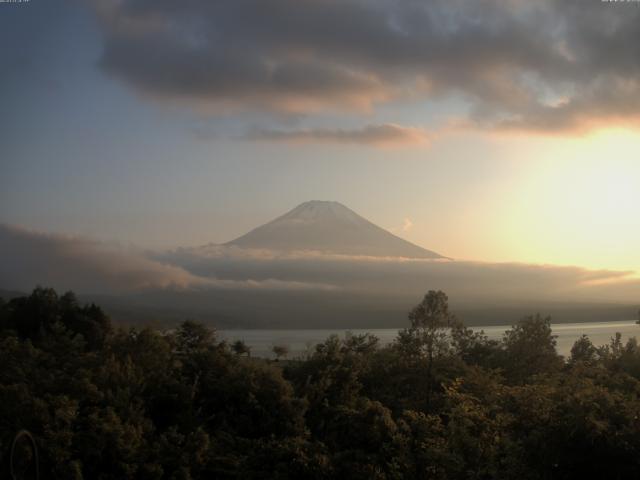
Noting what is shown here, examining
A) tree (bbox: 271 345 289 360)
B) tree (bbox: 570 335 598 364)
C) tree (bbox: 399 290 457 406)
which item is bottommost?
tree (bbox: 271 345 289 360)

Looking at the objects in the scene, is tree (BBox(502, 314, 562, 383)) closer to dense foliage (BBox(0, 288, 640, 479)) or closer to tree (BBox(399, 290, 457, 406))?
dense foliage (BBox(0, 288, 640, 479))

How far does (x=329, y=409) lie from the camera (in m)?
20.2

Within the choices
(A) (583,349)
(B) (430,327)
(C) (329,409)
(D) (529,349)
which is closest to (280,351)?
(D) (529,349)

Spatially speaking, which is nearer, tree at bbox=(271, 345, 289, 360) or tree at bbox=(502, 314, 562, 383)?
tree at bbox=(502, 314, 562, 383)

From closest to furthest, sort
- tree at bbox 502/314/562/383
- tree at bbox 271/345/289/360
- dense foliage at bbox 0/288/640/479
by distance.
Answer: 1. dense foliage at bbox 0/288/640/479
2. tree at bbox 502/314/562/383
3. tree at bbox 271/345/289/360

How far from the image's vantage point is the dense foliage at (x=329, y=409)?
39.5ft

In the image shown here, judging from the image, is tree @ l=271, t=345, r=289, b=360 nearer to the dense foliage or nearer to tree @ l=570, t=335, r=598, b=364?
the dense foliage

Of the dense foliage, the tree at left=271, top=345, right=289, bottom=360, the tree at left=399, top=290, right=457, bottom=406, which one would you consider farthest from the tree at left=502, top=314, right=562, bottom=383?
the tree at left=271, top=345, right=289, bottom=360

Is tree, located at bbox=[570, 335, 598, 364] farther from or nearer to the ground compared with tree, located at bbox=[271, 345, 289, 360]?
farther from the ground

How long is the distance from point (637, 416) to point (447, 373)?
11.8 metres

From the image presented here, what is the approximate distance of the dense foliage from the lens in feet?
39.5

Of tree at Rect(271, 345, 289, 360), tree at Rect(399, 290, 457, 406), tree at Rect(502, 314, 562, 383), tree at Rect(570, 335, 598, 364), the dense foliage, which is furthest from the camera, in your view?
tree at Rect(271, 345, 289, 360)

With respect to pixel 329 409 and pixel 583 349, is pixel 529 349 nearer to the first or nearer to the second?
pixel 583 349

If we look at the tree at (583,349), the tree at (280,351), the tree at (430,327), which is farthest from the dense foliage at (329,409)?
the tree at (280,351)
